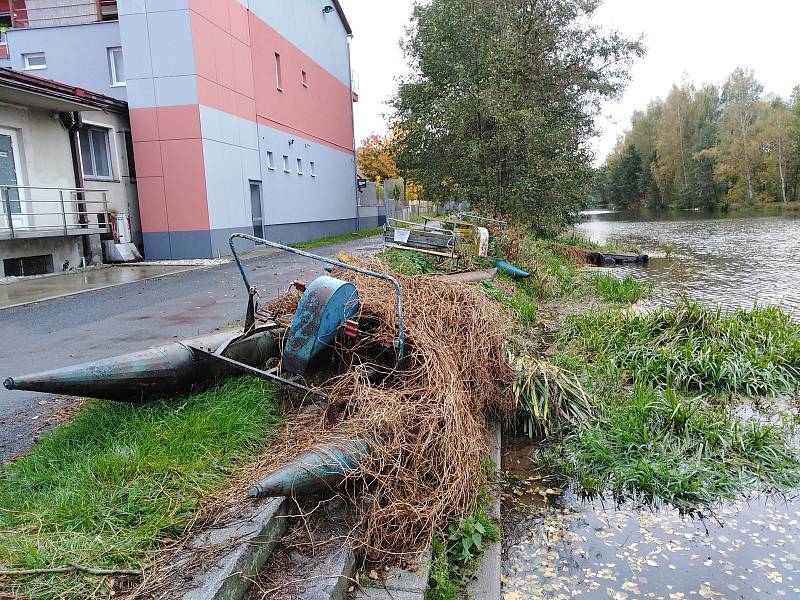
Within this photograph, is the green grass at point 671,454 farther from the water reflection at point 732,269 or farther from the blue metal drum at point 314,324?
the water reflection at point 732,269

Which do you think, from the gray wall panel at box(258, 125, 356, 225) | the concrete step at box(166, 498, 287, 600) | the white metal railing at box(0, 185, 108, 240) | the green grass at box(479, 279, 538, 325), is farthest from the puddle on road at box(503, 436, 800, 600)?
the gray wall panel at box(258, 125, 356, 225)

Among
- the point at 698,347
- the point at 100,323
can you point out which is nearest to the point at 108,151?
the point at 100,323

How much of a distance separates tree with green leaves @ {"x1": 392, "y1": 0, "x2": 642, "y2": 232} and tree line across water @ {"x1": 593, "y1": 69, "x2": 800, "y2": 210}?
3001 centimetres

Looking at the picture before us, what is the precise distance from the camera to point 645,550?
405 cm

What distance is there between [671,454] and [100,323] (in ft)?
25.0

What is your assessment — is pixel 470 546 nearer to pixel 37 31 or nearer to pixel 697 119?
pixel 37 31

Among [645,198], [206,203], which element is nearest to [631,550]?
[206,203]

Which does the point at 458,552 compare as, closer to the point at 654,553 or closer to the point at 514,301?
the point at 654,553

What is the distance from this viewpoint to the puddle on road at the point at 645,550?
3.67 metres

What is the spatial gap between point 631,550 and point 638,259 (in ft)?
58.2

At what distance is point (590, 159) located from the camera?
22.4 metres

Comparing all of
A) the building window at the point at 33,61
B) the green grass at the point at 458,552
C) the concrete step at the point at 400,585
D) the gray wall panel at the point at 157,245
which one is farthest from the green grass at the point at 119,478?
the building window at the point at 33,61

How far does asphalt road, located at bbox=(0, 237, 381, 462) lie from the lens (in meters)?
5.19

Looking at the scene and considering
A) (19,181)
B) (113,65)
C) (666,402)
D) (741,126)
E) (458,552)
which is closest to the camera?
(458,552)
